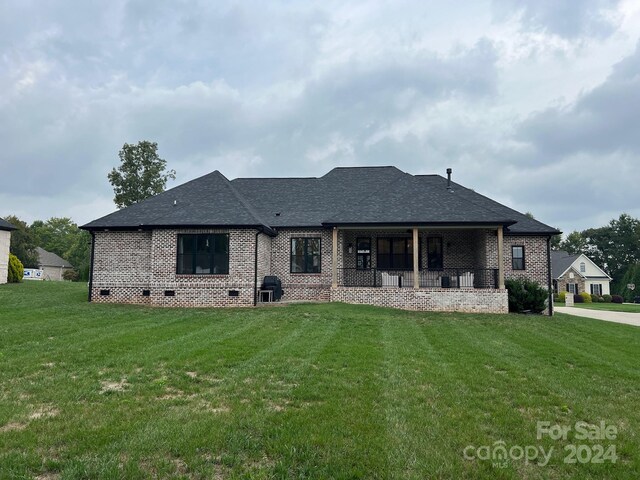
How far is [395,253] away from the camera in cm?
1994

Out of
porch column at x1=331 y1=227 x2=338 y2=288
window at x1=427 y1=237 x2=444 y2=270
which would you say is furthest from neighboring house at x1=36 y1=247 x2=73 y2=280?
window at x1=427 y1=237 x2=444 y2=270

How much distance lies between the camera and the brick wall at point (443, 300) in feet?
54.4

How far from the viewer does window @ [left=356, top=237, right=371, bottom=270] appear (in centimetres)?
1998

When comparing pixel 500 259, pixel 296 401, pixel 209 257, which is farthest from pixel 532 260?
pixel 296 401

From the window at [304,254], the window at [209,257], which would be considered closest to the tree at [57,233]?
the window at [209,257]

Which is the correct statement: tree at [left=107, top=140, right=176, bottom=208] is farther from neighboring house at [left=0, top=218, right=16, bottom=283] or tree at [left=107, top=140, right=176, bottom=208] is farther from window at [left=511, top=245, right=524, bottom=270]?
window at [left=511, top=245, right=524, bottom=270]

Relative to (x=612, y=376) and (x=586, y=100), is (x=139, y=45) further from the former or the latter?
(x=586, y=100)

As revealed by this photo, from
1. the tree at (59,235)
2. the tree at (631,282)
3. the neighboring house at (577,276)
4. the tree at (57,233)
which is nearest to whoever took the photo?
the neighboring house at (577,276)

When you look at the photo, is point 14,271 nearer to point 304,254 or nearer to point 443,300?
point 304,254

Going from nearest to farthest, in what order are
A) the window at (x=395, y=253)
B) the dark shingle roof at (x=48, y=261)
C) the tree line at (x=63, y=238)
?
the window at (x=395, y=253) → the dark shingle roof at (x=48, y=261) → the tree line at (x=63, y=238)

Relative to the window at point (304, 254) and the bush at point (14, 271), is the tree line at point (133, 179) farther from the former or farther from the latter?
the window at point (304, 254)

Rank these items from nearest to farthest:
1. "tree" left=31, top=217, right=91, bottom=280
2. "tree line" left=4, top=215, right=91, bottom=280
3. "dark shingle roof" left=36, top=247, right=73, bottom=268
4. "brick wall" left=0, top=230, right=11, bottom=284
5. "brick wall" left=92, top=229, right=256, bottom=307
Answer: "brick wall" left=92, top=229, right=256, bottom=307 → "brick wall" left=0, top=230, right=11, bottom=284 → "dark shingle roof" left=36, top=247, right=73, bottom=268 → "tree line" left=4, top=215, right=91, bottom=280 → "tree" left=31, top=217, right=91, bottom=280

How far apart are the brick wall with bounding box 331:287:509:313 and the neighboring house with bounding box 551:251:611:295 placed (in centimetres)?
3567

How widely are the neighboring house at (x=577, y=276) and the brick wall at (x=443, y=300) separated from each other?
3567cm
